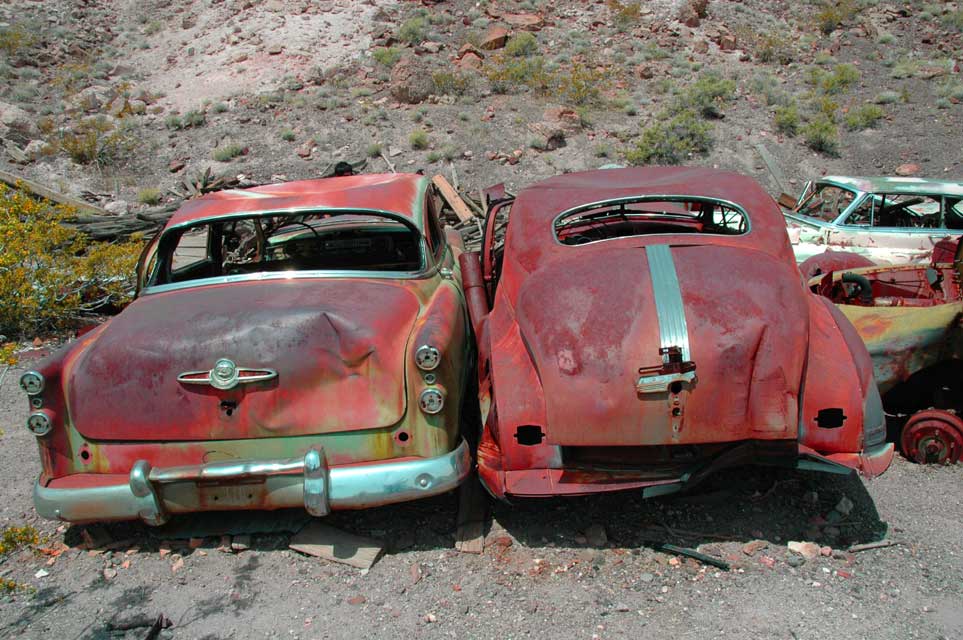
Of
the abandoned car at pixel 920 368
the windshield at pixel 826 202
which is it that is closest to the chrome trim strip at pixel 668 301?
the abandoned car at pixel 920 368

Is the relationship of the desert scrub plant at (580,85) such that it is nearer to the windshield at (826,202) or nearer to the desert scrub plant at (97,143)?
the windshield at (826,202)

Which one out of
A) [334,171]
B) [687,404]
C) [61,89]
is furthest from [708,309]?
[61,89]

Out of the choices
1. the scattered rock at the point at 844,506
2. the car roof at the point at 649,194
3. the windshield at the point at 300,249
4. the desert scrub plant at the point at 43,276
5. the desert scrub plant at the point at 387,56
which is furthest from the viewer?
the desert scrub plant at the point at 387,56

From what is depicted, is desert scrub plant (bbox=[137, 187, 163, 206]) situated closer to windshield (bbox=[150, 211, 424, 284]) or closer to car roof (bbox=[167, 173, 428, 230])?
windshield (bbox=[150, 211, 424, 284])

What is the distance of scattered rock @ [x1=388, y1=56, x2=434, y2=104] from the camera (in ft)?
60.0

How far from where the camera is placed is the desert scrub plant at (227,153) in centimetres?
1625

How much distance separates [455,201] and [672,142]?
23.5 ft

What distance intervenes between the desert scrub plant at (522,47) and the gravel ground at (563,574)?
62.2 feet

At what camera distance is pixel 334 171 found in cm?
1245

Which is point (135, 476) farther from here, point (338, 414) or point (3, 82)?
point (3, 82)

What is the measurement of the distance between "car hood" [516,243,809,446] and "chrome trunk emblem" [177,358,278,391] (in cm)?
130

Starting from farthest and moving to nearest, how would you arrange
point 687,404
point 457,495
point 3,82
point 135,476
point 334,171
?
point 3,82
point 334,171
point 457,495
point 135,476
point 687,404

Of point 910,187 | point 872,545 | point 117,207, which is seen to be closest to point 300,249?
point 872,545

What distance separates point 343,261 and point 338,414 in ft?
6.41
